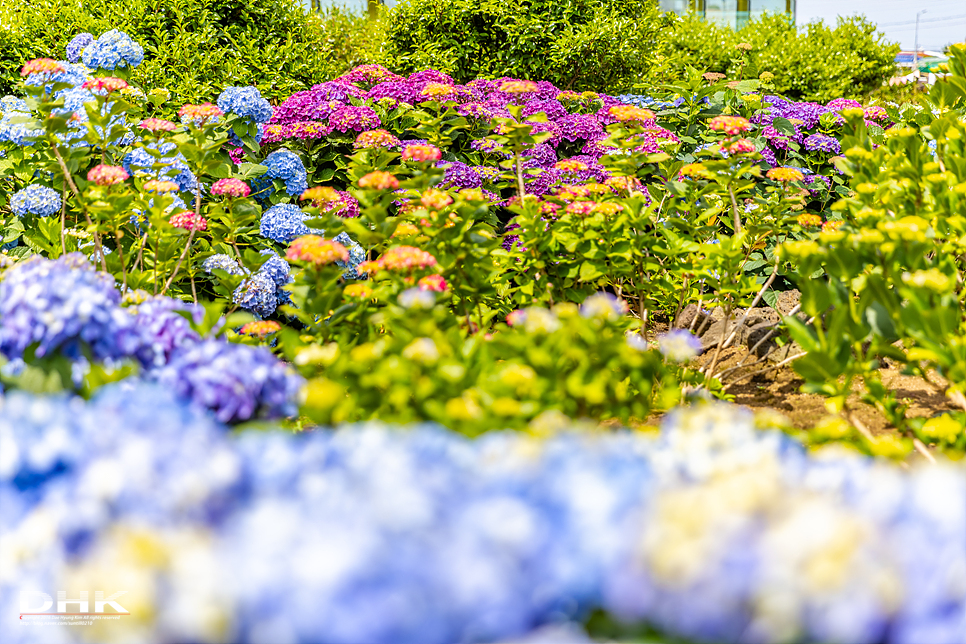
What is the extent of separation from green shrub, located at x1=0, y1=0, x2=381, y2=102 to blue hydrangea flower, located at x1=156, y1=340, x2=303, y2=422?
11.5 ft

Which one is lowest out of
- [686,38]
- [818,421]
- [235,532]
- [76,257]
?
[818,421]

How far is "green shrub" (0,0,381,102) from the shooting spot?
4695mm

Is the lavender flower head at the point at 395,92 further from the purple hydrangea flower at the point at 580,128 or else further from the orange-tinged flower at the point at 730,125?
the orange-tinged flower at the point at 730,125

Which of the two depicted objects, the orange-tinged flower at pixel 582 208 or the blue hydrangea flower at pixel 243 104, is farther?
the blue hydrangea flower at pixel 243 104

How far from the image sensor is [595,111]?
5477mm

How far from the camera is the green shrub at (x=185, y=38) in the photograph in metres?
4.70

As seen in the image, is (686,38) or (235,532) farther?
(686,38)

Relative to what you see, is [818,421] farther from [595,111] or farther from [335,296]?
[595,111]

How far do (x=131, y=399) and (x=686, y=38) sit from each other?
540 inches

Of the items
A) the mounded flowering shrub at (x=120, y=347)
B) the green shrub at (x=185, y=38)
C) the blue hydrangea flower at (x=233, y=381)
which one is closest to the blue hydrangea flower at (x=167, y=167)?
the green shrub at (x=185, y=38)

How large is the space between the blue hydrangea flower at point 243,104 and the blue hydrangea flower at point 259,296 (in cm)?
85

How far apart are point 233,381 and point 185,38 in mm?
3933

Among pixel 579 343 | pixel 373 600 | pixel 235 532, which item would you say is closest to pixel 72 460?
pixel 235 532

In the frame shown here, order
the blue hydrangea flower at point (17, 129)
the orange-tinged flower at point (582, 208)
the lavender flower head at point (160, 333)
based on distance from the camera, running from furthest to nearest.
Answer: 1. the blue hydrangea flower at point (17, 129)
2. the orange-tinged flower at point (582, 208)
3. the lavender flower head at point (160, 333)
